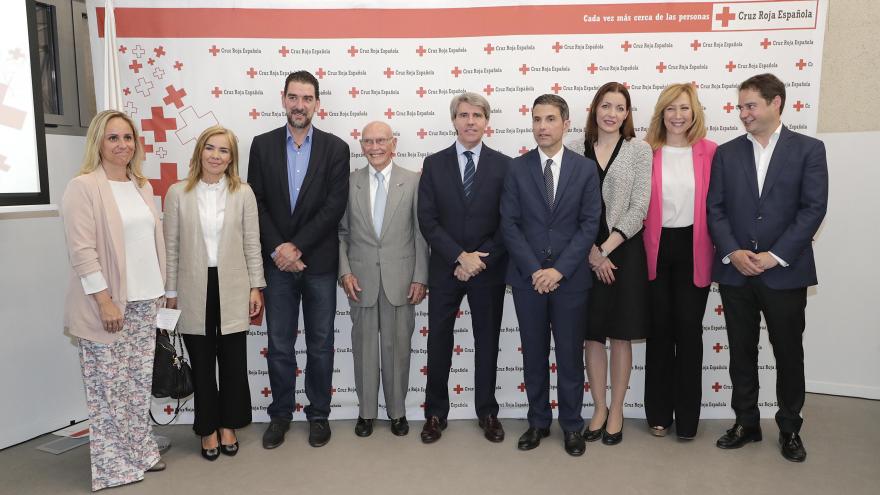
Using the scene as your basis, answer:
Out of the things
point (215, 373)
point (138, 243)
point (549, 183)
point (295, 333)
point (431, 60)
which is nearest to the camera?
point (138, 243)

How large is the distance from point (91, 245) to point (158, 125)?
1218mm

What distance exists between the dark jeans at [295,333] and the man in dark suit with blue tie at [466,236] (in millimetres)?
579

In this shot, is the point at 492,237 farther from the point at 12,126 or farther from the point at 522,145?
the point at 12,126

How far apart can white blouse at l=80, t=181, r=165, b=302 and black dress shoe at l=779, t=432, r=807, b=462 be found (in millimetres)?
3217

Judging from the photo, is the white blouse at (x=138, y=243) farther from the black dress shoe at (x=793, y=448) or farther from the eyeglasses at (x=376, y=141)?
the black dress shoe at (x=793, y=448)

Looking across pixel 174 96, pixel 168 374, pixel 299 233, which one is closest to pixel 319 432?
pixel 168 374

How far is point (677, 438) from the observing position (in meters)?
3.28

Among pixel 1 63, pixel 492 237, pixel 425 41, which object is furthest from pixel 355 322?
pixel 1 63

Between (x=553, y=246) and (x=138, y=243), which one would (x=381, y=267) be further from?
(x=138, y=243)

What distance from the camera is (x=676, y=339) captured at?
3240 mm

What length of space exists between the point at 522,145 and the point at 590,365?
135 cm

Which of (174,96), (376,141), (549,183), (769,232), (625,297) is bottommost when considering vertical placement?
(625,297)

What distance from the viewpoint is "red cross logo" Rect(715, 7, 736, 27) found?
11.4 feet

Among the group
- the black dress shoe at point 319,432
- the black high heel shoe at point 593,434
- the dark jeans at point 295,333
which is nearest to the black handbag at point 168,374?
the dark jeans at point 295,333
